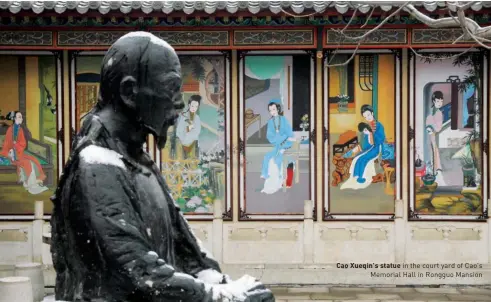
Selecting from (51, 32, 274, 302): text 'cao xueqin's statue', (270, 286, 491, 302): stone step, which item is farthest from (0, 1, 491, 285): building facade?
(51, 32, 274, 302): text 'cao xueqin's statue'

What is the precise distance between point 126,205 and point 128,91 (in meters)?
0.41

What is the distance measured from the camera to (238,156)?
14.1 metres

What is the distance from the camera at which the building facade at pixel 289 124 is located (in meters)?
13.6

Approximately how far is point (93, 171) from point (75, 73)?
11.6 m

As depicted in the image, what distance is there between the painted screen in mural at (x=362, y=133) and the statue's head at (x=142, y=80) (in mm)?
11129

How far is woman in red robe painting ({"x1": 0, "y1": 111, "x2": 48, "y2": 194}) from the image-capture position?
14.1m

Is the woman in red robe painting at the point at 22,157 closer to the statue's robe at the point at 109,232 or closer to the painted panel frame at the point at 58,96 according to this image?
the painted panel frame at the point at 58,96

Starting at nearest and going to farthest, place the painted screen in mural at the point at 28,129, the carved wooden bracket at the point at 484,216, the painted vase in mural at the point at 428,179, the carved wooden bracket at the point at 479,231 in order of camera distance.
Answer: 1. the carved wooden bracket at the point at 479,231
2. the carved wooden bracket at the point at 484,216
3. the painted vase in mural at the point at 428,179
4. the painted screen in mural at the point at 28,129

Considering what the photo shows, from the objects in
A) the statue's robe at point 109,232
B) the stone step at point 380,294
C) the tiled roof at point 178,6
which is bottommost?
the stone step at point 380,294

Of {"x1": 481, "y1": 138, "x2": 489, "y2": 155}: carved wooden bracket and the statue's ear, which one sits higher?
the statue's ear

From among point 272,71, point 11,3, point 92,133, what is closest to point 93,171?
point 92,133

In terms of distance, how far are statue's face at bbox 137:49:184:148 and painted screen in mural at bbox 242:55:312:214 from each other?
11.0m

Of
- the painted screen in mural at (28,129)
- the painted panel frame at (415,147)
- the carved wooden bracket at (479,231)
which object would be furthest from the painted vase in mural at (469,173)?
the painted screen in mural at (28,129)

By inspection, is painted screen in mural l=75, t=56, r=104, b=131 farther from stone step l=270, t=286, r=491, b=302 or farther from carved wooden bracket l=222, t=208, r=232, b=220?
stone step l=270, t=286, r=491, b=302
